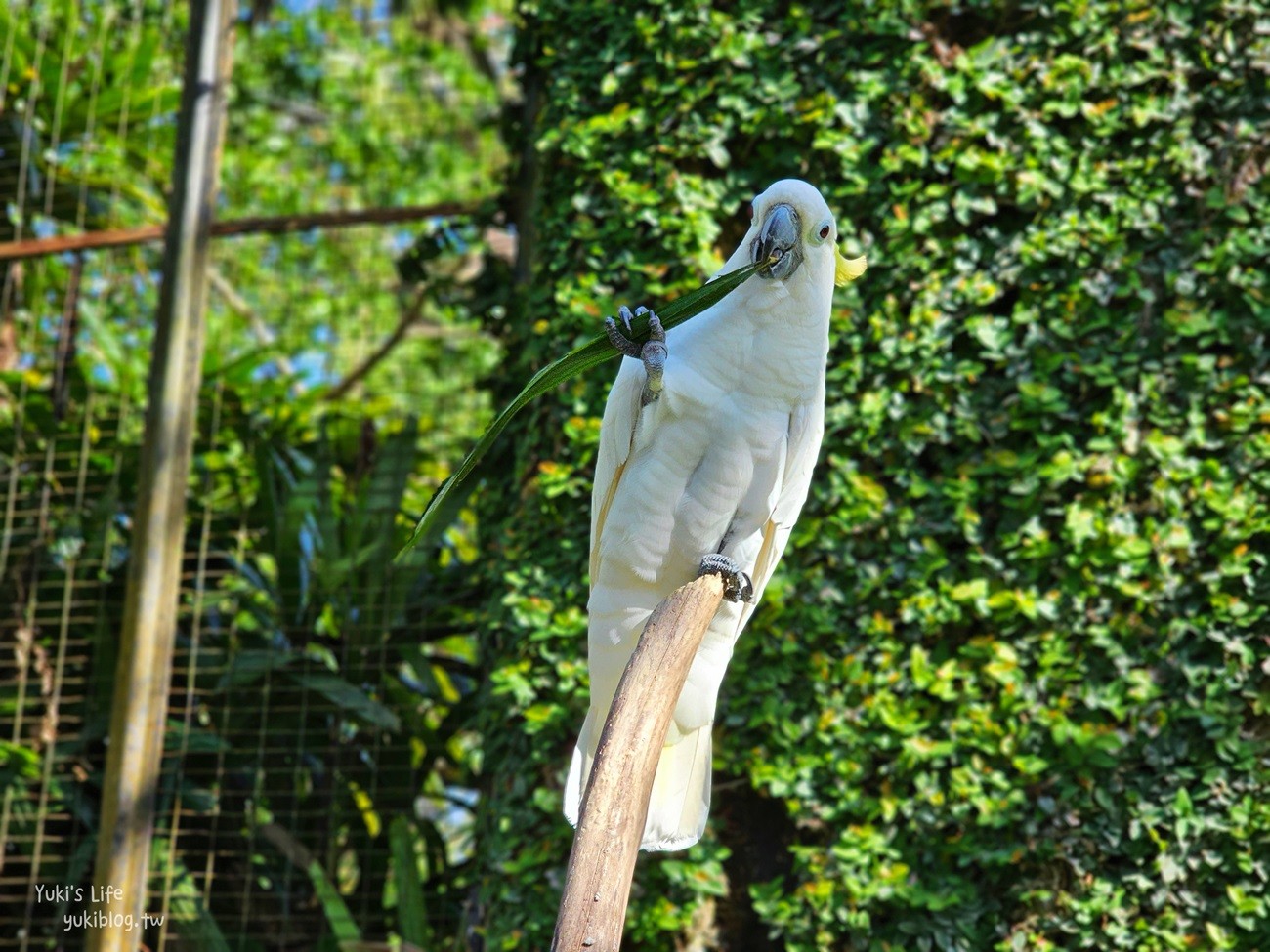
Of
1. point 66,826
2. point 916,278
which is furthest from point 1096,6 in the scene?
point 66,826

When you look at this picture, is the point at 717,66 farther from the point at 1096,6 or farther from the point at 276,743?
the point at 276,743

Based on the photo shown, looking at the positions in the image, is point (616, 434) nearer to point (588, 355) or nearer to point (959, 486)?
point (588, 355)

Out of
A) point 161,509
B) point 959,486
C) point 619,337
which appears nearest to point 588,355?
point 619,337

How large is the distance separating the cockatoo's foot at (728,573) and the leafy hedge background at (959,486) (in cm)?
96

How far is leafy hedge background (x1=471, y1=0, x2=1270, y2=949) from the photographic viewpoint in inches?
111

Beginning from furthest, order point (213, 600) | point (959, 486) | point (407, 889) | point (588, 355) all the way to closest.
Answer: point (213, 600) → point (407, 889) → point (959, 486) → point (588, 355)

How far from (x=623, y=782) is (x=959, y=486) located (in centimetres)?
164

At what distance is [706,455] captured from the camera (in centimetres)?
202

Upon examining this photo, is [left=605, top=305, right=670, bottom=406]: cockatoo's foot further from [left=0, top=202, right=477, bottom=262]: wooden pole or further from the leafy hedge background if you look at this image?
[left=0, top=202, right=477, bottom=262]: wooden pole

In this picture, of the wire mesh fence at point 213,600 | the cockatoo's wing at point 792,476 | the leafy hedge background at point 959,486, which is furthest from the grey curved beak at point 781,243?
the wire mesh fence at point 213,600

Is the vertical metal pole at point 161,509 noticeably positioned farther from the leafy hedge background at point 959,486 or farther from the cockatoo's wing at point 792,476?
the cockatoo's wing at point 792,476

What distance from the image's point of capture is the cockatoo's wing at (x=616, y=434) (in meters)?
2.00

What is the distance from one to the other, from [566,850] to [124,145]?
2.84 meters

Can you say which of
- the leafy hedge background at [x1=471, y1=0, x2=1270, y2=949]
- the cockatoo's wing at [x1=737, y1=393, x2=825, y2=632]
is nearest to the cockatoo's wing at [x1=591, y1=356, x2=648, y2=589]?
the cockatoo's wing at [x1=737, y1=393, x2=825, y2=632]
